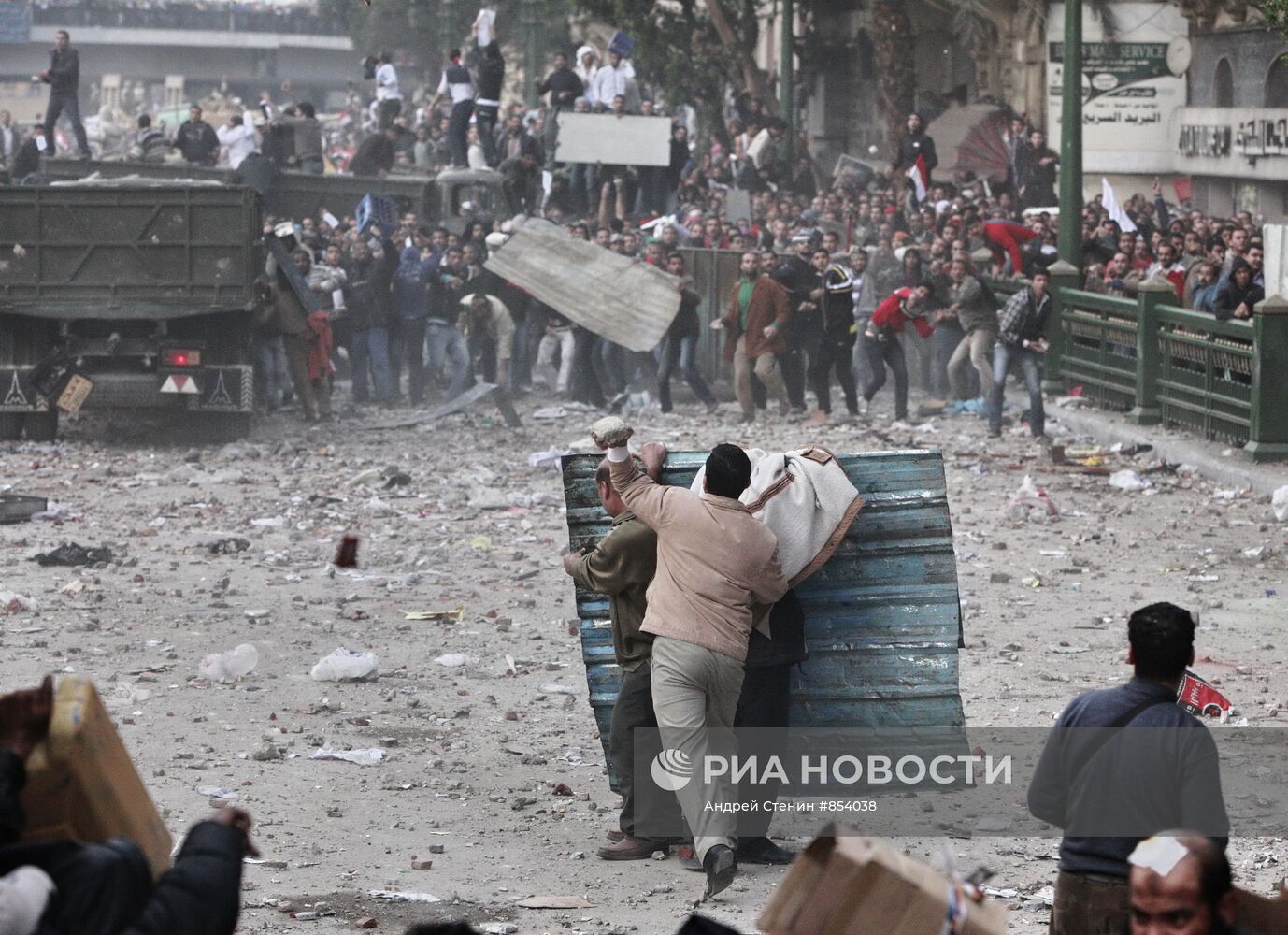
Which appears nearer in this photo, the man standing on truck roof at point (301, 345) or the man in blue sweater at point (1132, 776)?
the man in blue sweater at point (1132, 776)

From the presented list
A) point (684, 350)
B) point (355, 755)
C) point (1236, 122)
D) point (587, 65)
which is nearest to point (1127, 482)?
point (684, 350)

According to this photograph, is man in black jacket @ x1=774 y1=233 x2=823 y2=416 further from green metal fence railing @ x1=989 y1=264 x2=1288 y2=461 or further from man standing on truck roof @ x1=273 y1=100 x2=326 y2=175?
man standing on truck roof @ x1=273 y1=100 x2=326 y2=175

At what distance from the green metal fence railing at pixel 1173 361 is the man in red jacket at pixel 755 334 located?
2.75 m

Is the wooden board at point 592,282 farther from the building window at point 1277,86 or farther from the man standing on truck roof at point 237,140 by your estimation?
the building window at point 1277,86

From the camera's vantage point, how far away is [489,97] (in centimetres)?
2762

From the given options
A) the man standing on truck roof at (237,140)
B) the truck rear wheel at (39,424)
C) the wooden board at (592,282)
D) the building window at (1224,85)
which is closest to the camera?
the truck rear wheel at (39,424)

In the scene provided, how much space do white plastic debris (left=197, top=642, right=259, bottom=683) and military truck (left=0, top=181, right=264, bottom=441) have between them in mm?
7559

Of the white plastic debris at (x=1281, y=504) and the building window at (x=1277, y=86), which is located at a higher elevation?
the building window at (x=1277, y=86)

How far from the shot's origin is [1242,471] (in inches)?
569

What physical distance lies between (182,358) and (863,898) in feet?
46.1

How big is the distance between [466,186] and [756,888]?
18.2m

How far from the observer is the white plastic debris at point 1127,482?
1476cm

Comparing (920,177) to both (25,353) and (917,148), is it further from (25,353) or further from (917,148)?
(25,353)

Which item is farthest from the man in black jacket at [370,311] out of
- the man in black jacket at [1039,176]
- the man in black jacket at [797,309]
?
the man in black jacket at [1039,176]
